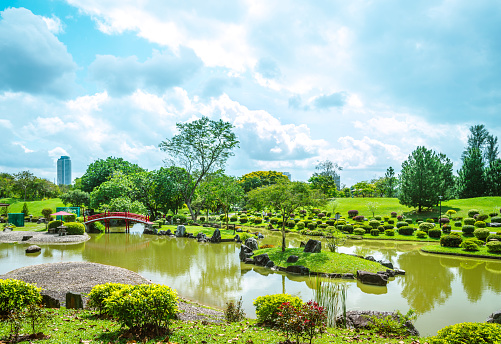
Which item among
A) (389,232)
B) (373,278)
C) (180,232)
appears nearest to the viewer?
(373,278)

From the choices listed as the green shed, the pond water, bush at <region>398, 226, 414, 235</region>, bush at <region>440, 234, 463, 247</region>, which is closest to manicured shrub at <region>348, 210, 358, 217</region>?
bush at <region>398, 226, 414, 235</region>

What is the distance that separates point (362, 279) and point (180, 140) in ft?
99.7

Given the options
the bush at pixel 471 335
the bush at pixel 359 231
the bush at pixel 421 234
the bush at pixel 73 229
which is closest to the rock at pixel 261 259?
the bush at pixel 471 335

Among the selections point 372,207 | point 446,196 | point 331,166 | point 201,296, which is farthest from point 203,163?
point 331,166

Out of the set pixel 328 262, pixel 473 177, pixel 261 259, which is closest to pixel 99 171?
pixel 261 259

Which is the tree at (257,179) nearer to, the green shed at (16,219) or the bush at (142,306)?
the green shed at (16,219)

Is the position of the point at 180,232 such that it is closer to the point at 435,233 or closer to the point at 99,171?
the point at 99,171

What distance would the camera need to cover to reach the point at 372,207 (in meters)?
43.9

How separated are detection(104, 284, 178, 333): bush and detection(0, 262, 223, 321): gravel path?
9.74ft

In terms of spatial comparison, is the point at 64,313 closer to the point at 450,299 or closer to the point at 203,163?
the point at 450,299

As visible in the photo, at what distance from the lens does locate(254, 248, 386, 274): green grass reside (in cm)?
1542

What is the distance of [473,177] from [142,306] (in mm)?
55658

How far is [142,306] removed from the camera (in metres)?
5.95

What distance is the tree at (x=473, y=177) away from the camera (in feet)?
153
